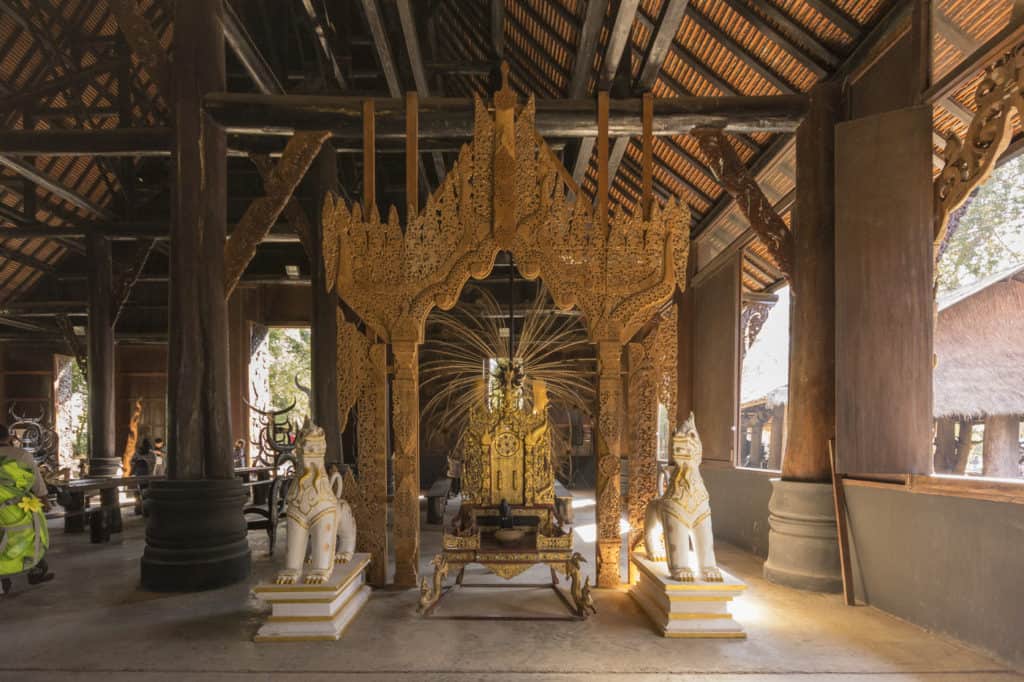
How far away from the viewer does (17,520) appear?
4.86m

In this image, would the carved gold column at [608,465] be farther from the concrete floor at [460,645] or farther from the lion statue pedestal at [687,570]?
the lion statue pedestal at [687,570]

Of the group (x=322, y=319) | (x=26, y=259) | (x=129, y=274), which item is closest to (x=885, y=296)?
(x=322, y=319)

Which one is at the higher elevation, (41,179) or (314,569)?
(41,179)

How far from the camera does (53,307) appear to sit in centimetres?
1377

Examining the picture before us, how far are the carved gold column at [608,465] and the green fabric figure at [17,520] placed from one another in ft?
14.4

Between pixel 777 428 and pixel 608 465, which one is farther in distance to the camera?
pixel 777 428

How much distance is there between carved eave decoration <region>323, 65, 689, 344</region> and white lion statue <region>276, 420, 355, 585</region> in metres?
1.13

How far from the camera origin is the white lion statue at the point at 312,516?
407 cm

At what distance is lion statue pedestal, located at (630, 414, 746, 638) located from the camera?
391 cm

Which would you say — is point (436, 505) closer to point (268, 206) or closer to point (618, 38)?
point (268, 206)

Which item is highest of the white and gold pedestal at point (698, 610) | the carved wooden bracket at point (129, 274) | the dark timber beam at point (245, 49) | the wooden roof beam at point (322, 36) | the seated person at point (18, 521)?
the wooden roof beam at point (322, 36)

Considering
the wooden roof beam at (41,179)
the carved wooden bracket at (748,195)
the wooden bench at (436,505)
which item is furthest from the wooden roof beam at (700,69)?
the wooden roof beam at (41,179)

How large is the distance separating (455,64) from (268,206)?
340cm

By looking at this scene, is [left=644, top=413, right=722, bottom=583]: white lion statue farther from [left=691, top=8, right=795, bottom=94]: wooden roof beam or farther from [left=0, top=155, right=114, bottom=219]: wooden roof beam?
[left=0, top=155, right=114, bottom=219]: wooden roof beam
